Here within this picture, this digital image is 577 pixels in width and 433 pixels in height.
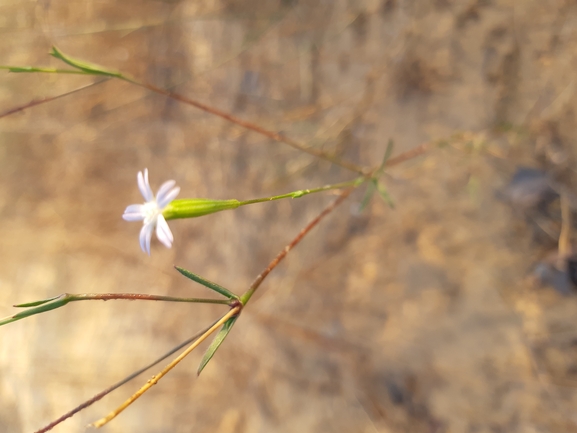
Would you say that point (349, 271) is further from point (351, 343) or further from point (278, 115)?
point (278, 115)

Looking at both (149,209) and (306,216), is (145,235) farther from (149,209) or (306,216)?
(306,216)

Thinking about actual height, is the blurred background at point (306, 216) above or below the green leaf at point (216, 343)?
above

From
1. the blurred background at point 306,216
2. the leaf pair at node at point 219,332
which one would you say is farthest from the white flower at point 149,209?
the blurred background at point 306,216

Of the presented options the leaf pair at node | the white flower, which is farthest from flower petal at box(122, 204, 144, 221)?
the leaf pair at node

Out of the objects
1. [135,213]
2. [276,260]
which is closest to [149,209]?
[135,213]

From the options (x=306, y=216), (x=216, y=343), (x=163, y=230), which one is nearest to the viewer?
(x=216, y=343)

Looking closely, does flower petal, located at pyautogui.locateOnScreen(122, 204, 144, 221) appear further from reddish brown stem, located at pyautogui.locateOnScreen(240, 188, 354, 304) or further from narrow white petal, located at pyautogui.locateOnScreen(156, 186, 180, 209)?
reddish brown stem, located at pyautogui.locateOnScreen(240, 188, 354, 304)

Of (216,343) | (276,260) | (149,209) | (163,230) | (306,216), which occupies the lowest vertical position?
(216,343)

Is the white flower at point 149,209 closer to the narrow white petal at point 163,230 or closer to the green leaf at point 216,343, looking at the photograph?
the narrow white petal at point 163,230

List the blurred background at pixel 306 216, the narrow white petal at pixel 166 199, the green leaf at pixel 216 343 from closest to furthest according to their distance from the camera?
the green leaf at pixel 216 343
the narrow white petal at pixel 166 199
the blurred background at pixel 306 216
